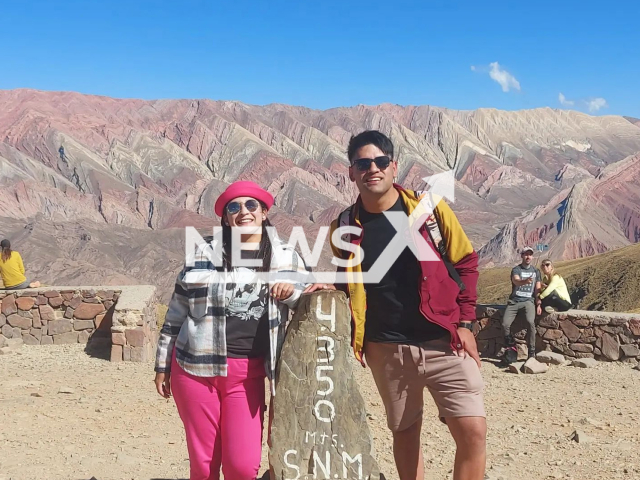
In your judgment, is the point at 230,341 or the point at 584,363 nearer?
the point at 230,341

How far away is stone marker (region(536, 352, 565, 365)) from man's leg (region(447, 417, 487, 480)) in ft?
19.1

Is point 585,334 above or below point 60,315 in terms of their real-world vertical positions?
below

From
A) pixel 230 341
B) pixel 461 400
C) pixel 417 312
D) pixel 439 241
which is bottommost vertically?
pixel 461 400

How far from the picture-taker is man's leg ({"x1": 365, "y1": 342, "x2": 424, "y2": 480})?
273 centimetres

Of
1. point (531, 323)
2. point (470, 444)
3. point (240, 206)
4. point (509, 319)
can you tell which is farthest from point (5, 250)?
point (470, 444)

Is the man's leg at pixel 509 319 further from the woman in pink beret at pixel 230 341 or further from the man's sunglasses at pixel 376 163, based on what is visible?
the woman in pink beret at pixel 230 341

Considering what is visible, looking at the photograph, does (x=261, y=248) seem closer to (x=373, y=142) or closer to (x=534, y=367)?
(x=373, y=142)

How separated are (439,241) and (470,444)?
33.9 inches

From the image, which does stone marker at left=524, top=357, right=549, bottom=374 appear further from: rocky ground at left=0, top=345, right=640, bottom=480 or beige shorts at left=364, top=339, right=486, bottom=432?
beige shorts at left=364, top=339, right=486, bottom=432

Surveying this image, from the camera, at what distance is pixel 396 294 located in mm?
2672

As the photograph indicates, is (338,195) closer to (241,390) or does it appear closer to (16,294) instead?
(16,294)

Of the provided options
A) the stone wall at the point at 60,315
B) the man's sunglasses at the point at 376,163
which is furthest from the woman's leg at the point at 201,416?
the stone wall at the point at 60,315

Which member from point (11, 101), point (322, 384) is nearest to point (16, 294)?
point (322, 384)

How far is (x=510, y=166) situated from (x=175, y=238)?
72.5m
